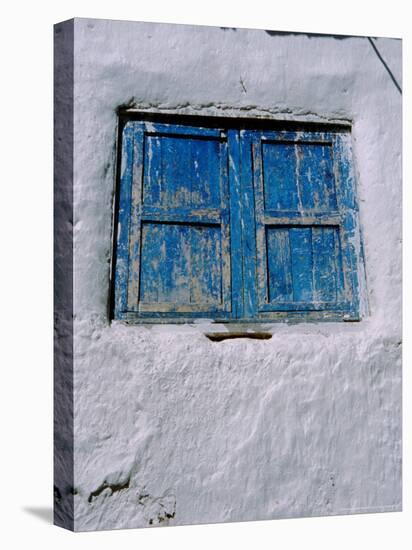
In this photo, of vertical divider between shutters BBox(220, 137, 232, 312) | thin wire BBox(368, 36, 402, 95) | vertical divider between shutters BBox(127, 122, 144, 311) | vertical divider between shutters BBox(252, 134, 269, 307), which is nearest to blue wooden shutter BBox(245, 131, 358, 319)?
vertical divider between shutters BBox(252, 134, 269, 307)

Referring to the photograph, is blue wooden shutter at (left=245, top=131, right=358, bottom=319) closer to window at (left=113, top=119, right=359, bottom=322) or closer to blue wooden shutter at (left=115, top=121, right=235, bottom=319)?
window at (left=113, top=119, right=359, bottom=322)

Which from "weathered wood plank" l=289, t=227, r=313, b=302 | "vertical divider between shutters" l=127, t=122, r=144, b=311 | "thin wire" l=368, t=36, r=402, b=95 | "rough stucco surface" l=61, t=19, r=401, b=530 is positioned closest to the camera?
"rough stucco surface" l=61, t=19, r=401, b=530

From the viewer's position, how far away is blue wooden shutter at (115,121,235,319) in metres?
6.37

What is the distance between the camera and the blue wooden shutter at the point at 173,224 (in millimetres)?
6367

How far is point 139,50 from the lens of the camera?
6.38 meters

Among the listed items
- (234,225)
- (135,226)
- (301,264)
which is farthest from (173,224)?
(301,264)

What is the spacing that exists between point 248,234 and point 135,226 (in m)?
0.55

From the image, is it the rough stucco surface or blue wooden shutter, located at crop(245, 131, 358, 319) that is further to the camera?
blue wooden shutter, located at crop(245, 131, 358, 319)

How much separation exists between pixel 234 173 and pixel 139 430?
1.26 metres

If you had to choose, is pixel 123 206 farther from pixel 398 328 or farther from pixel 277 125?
pixel 398 328

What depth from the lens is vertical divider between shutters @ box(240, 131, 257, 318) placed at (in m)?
6.55

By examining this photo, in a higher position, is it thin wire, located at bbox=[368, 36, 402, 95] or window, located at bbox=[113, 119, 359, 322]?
thin wire, located at bbox=[368, 36, 402, 95]

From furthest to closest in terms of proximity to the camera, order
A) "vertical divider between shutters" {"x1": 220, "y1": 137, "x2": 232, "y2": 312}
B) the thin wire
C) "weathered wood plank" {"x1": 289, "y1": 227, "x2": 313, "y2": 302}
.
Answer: the thin wire → "weathered wood plank" {"x1": 289, "y1": 227, "x2": 313, "y2": 302} → "vertical divider between shutters" {"x1": 220, "y1": 137, "x2": 232, "y2": 312}

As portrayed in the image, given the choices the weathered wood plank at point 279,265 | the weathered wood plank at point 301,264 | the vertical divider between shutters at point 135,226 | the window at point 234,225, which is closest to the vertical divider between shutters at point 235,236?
the window at point 234,225
